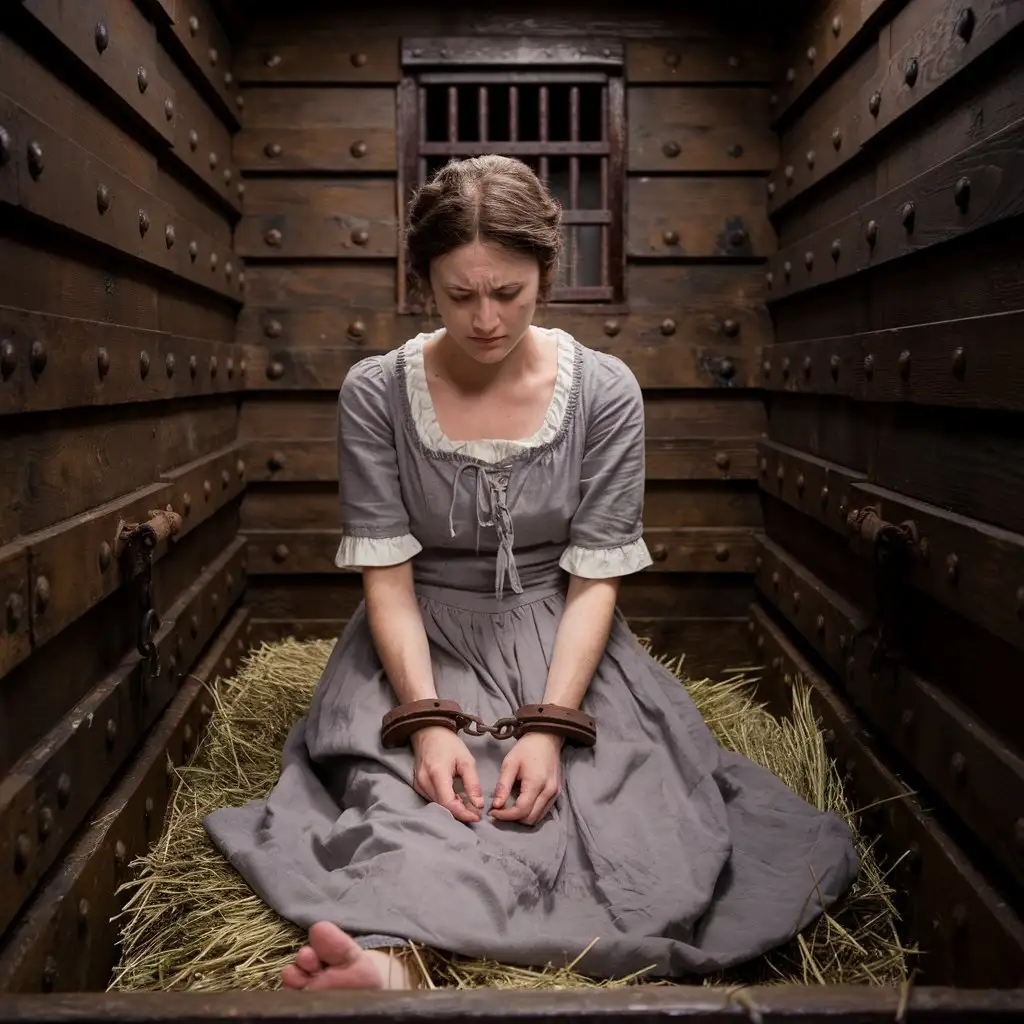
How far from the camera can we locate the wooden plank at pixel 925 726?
1723 millimetres

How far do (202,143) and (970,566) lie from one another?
234 cm

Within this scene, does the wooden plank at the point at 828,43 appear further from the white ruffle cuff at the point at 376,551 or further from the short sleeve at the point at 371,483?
the white ruffle cuff at the point at 376,551

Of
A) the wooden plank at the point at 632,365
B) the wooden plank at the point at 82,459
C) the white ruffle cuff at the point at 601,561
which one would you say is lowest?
the white ruffle cuff at the point at 601,561

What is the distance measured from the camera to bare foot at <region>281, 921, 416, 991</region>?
1.50 m

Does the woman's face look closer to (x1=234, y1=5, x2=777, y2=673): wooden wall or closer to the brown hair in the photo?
the brown hair

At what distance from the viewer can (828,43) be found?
2.96 m

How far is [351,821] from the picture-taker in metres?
1.91

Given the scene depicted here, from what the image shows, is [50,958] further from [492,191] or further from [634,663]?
[492,191]

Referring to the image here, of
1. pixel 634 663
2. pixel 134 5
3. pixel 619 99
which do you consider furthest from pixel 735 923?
pixel 619 99

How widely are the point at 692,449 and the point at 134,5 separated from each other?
6.95 feet

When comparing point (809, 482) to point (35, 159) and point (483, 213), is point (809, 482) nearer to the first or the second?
point (483, 213)

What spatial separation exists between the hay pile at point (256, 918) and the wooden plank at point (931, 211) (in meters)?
1.12

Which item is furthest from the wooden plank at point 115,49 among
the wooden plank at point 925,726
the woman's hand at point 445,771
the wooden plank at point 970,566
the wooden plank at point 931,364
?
the wooden plank at point 925,726

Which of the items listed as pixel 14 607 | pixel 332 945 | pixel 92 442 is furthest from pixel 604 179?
pixel 332 945
